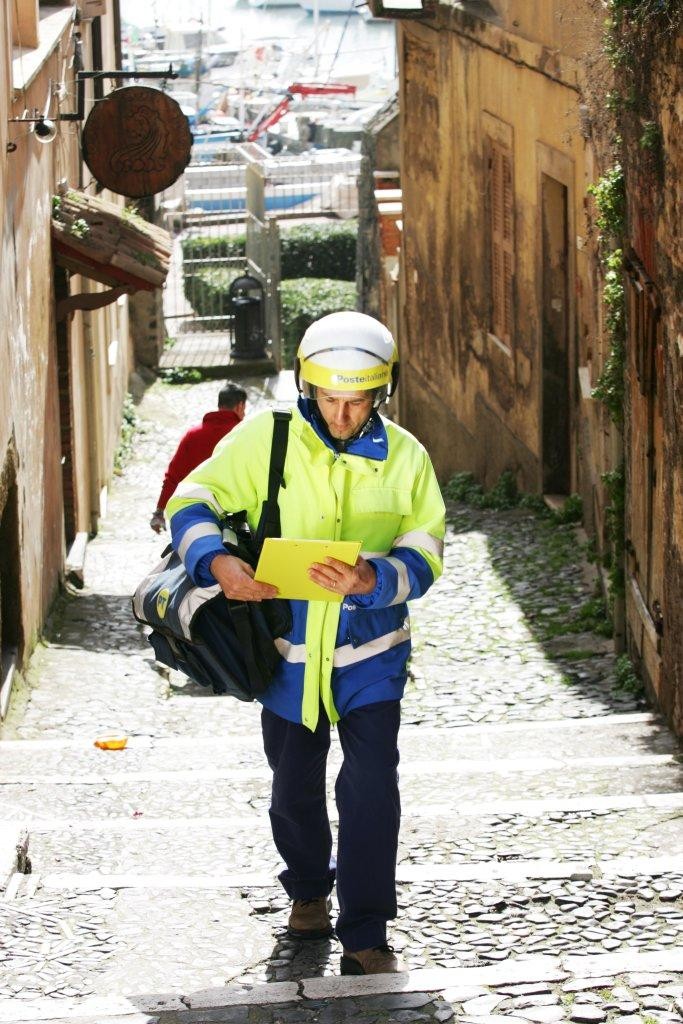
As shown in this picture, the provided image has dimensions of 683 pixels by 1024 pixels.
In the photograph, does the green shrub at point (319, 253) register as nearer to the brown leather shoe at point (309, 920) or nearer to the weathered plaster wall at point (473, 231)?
the weathered plaster wall at point (473, 231)

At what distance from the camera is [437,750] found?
723 centimetres

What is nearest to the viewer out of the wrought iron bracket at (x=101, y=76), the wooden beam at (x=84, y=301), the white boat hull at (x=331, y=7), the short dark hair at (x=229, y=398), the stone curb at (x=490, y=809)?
the stone curb at (x=490, y=809)

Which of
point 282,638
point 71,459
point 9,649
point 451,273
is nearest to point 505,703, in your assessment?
point 9,649

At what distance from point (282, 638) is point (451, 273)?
12.1 meters

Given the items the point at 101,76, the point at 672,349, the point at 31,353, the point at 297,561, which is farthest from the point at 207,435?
the point at 101,76

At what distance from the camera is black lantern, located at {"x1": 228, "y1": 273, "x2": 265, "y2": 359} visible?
2259 cm

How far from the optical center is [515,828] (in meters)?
5.47

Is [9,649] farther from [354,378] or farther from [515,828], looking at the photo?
[354,378]

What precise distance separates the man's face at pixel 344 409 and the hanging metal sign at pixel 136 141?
26.9ft

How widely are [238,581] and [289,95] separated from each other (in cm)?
6833

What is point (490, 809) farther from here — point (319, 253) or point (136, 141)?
point (319, 253)

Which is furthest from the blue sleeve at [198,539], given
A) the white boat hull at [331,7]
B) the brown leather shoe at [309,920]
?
the white boat hull at [331,7]

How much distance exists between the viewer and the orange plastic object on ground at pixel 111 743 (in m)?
7.55

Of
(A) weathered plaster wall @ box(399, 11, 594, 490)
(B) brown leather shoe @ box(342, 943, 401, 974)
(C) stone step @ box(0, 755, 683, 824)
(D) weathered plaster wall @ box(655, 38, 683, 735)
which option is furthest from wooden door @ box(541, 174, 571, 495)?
(B) brown leather shoe @ box(342, 943, 401, 974)
